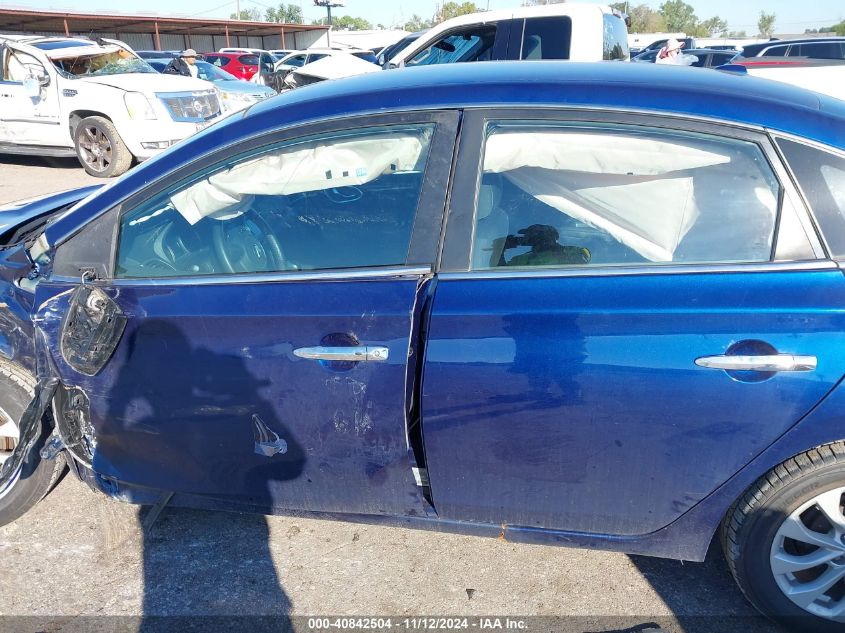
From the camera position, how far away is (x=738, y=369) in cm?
180

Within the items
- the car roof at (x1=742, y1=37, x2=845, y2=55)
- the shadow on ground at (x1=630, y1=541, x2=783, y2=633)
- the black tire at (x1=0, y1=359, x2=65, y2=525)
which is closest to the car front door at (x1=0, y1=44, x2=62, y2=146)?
the black tire at (x1=0, y1=359, x2=65, y2=525)

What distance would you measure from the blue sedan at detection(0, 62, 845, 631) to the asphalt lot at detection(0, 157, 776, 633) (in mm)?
307

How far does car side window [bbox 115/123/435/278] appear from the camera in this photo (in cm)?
210

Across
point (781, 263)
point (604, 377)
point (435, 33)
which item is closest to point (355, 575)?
point (604, 377)

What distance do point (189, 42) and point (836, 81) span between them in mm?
37587

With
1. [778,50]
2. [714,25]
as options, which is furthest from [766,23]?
[778,50]

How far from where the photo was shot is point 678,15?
84812mm

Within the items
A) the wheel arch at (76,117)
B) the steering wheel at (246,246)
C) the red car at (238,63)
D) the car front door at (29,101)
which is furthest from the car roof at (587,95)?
the red car at (238,63)

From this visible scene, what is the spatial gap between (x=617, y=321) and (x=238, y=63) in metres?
22.3

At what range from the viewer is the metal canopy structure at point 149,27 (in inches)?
932

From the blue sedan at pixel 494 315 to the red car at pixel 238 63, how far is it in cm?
2064

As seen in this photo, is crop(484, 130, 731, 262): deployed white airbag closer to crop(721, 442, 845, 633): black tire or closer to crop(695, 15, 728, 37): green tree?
Result: crop(721, 442, 845, 633): black tire

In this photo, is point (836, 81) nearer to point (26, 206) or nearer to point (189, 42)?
point (26, 206)

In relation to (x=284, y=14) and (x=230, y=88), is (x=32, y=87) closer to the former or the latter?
(x=230, y=88)
